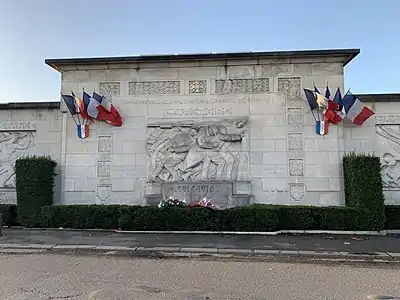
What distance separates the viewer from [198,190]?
14133mm

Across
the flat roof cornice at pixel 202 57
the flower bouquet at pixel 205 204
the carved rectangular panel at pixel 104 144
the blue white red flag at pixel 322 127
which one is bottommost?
the flower bouquet at pixel 205 204

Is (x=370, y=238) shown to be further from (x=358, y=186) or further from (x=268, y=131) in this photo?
(x=268, y=131)

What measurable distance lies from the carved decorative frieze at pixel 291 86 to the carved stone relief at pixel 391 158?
323 centimetres

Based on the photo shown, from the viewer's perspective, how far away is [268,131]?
14406 mm

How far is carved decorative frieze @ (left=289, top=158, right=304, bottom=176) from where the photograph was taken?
1417 centimetres

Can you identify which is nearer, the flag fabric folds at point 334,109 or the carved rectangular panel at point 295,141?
the flag fabric folds at point 334,109

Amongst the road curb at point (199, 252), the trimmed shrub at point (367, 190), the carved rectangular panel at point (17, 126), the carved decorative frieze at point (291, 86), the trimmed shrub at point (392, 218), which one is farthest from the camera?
the carved rectangular panel at point (17, 126)

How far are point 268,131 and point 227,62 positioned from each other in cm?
299

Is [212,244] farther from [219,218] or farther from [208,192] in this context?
[208,192]

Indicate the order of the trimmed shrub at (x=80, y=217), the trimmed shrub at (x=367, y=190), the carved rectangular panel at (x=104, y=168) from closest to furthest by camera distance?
the trimmed shrub at (x=367, y=190) → the trimmed shrub at (x=80, y=217) → the carved rectangular panel at (x=104, y=168)

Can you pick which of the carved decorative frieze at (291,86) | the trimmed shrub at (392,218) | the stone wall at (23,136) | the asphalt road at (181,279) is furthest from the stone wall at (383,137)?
the stone wall at (23,136)

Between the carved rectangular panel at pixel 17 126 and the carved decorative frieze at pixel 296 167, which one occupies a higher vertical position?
the carved rectangular panel at pixel 17 126

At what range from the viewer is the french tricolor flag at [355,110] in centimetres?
1390

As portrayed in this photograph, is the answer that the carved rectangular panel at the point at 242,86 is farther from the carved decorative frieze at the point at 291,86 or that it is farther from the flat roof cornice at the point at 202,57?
the flat roof cornice at the point at 202,57
